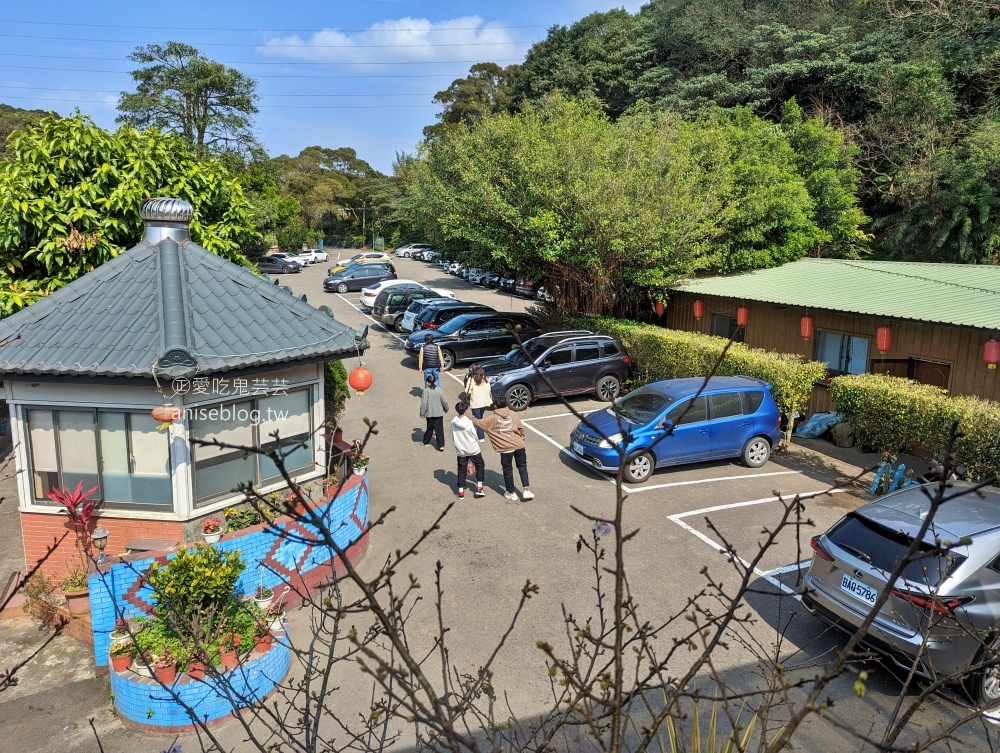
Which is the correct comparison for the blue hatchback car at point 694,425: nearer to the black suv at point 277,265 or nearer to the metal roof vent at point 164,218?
the metal roof vent at point 164,218

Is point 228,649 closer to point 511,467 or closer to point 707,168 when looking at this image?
point 511,467

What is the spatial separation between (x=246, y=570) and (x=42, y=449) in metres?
2.90

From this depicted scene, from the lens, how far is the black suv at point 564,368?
16.6 m

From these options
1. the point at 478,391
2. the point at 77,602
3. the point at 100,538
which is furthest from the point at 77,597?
the point at 478,391

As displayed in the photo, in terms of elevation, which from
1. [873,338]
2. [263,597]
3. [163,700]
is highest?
[873,338]

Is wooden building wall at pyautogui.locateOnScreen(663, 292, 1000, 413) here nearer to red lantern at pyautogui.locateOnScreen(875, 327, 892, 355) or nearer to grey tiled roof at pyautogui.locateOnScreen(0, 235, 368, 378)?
red lantern at pyautogui.locateOnScreen(875, 327, 892, 355)

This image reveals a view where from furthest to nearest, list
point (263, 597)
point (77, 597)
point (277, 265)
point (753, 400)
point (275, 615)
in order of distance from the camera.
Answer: point (277, 265) → point (753, 400) → point (77, 597) → point (263, 597) → point (275, 615)

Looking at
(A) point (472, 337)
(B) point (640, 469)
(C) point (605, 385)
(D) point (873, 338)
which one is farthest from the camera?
(A) point (472, 337)

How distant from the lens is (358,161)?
283 feet

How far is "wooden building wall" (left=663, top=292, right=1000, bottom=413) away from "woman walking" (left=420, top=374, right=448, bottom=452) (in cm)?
830

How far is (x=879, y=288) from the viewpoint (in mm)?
15148

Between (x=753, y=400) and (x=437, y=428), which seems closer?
(x=753, y=400)

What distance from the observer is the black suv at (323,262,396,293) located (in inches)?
1471

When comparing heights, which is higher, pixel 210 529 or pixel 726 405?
pixel 726 405
